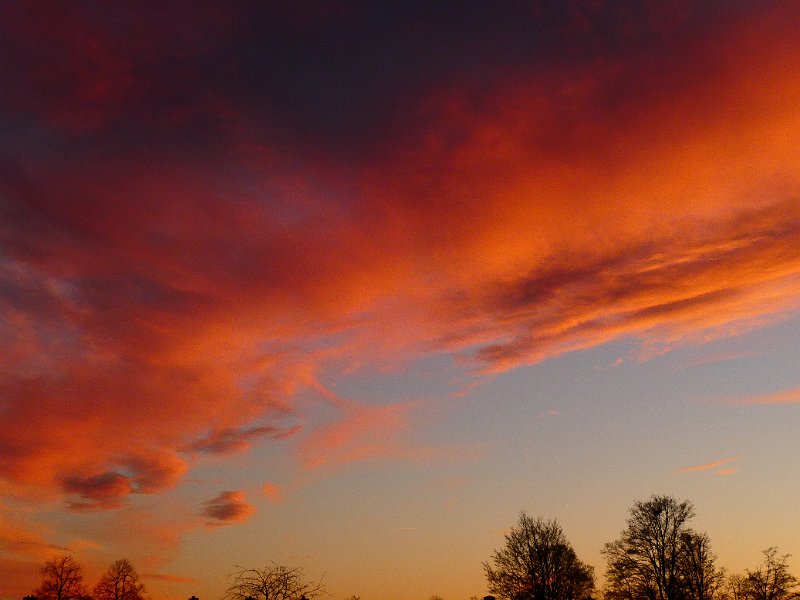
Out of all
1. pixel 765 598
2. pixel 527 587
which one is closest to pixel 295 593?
pixel 527 587

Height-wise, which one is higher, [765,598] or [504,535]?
[504,535]

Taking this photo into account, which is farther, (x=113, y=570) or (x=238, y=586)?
(x=113, y=570)

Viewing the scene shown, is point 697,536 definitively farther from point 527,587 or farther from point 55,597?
point 55,597

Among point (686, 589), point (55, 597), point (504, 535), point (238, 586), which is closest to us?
point (238, 586)

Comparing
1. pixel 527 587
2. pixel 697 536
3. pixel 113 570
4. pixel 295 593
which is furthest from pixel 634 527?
pixel 113 570

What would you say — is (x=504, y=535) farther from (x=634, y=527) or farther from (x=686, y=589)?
(x=686, y=589)

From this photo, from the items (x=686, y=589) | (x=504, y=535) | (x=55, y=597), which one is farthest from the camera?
(x=55, y=597)

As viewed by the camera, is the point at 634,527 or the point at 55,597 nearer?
the point at 634,527

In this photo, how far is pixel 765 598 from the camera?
243 ft

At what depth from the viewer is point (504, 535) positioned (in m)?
79.2

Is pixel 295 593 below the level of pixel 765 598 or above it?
above

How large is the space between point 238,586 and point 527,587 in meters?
40.1

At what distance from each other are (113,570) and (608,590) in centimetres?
6696

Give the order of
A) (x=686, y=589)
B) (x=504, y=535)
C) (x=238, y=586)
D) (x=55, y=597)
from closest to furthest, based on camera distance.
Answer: (x=238, y=586), (x=686, y=589), (x=504, y=535), (x=55, y=597)
